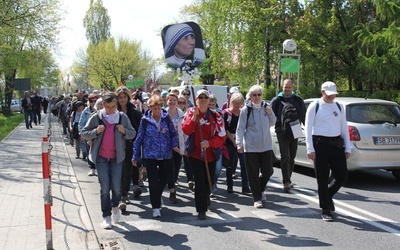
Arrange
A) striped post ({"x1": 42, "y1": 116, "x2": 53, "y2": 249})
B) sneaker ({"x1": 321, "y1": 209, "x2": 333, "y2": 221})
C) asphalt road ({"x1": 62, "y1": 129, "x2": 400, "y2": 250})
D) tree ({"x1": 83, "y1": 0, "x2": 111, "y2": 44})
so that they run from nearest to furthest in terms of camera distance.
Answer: striped post ({"x1": 42, "y1": 116, "x2": 53, "y2": 249}) → asphalt road ({"x1": 62, "y1": 129, "x2": 400, "y2": 250}) → sneaker ({"x1": 321, "y1": 209, "x2": 333, "y2": 221}) → tree ({"x1": 83, "y1": 0, "x2": 111, "y2": 44})

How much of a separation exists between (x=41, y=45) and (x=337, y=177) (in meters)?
18.4

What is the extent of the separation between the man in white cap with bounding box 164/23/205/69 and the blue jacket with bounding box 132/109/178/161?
9.03 meters

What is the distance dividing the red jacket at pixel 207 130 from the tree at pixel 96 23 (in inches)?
3087

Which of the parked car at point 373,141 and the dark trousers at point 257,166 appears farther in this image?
Result: the parked car at point 373,141

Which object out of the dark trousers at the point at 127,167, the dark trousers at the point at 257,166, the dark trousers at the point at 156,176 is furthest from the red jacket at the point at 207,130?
the dark trousers at the point at 127,167

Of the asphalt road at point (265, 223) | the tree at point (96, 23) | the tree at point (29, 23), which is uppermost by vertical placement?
the tree at point (96, 23)

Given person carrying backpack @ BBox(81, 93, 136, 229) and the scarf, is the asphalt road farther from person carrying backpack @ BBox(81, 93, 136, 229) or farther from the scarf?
the scarf

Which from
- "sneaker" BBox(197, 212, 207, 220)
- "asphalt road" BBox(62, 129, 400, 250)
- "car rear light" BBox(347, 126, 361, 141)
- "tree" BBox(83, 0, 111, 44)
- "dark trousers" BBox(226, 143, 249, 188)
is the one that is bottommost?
"asphalt road" BBox(62, 129, 400, 250)

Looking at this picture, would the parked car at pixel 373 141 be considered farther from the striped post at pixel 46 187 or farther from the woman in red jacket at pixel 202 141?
the striped post at pixel 46 187

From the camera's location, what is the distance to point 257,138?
7.20 m

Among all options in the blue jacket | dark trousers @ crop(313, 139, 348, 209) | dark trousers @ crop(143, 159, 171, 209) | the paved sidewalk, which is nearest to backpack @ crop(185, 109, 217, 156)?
the blue jacket

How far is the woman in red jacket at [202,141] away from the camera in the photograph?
6.64m

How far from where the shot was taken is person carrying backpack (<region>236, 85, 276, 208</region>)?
23.7 feet

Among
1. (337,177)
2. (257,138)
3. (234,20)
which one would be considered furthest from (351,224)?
(234,20)
